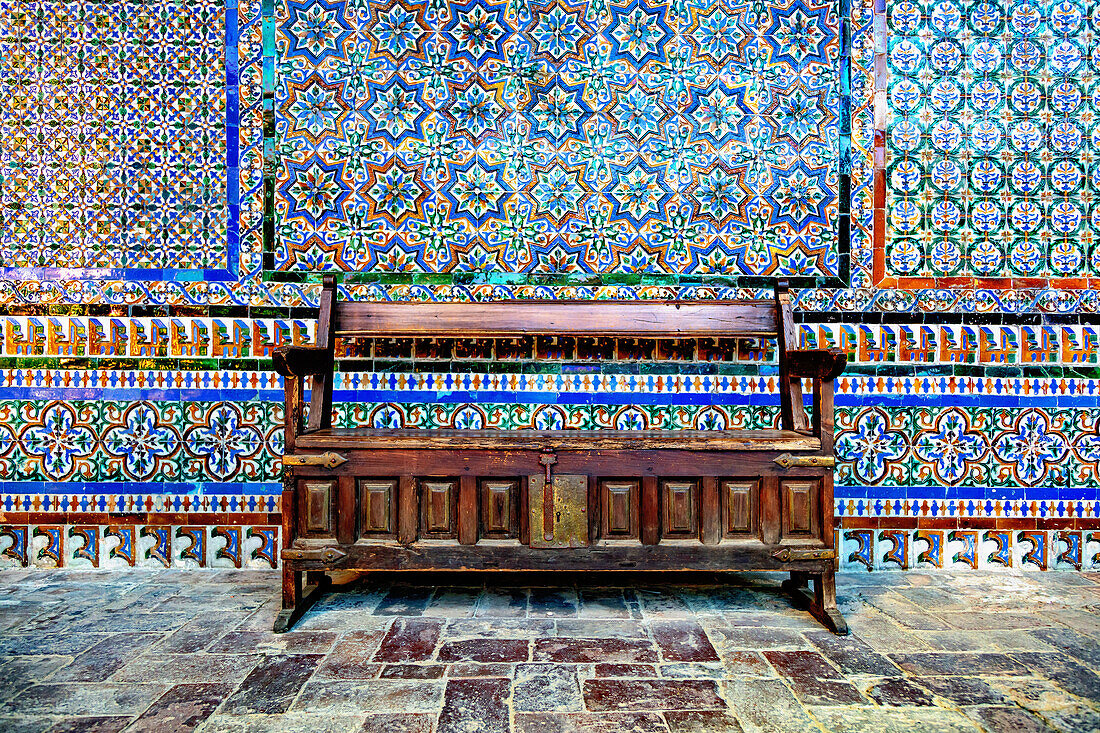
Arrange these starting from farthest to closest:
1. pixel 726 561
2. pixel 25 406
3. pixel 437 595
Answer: pixel 25 406, pixel 437 595, pixel 726 561

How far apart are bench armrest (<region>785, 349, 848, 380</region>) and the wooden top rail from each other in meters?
0.42

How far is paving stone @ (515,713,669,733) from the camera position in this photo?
6.22 ft

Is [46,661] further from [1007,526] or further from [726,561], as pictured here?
[1007,526]

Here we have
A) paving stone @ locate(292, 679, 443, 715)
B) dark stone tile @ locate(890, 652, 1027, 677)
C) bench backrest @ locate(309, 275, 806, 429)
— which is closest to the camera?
paving stone @ locate(292, 679, 443, 715)

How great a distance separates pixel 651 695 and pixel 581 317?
182cm

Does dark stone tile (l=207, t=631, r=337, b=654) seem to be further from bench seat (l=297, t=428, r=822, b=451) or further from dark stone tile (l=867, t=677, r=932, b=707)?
dark stone tile (l=867, t=677, r=932, b=707)

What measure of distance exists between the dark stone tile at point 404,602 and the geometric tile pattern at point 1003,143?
3013 millimetres

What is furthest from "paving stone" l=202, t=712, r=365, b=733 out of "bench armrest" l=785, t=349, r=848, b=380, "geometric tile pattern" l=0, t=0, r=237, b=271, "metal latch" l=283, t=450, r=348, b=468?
"geometric tile pattern" l=0, t=0, r=237, b=271

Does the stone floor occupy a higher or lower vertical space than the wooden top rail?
lower

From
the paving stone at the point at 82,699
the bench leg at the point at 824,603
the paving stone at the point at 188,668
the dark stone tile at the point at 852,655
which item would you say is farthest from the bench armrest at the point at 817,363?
the paving stone at the point at 82,699

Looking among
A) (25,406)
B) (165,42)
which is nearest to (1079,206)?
(165,42)

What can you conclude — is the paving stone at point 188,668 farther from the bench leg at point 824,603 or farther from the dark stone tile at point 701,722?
the bench leg at point 824,603

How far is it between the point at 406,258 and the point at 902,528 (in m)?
3.08

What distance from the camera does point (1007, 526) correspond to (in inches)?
136
